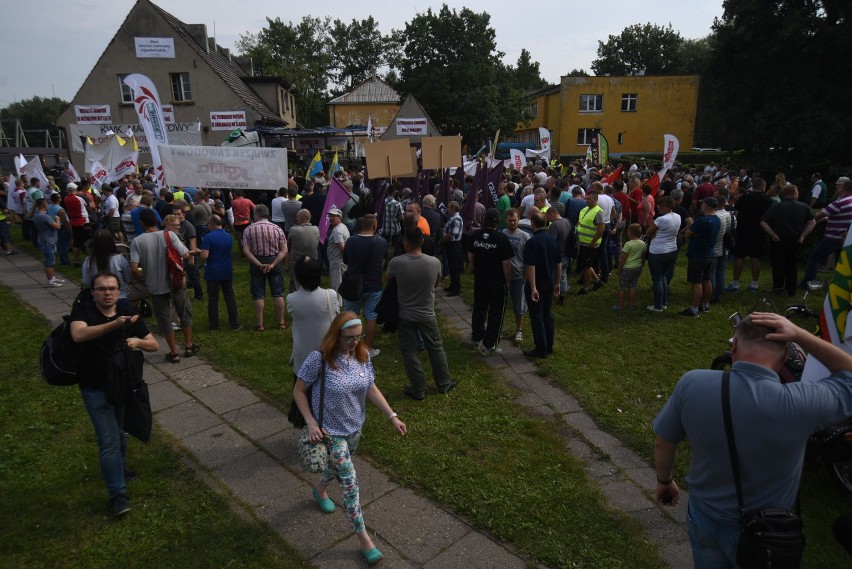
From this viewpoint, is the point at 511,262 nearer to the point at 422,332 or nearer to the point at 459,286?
the point at 422,332

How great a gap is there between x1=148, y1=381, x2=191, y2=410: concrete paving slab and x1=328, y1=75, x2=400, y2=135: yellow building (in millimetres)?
48686

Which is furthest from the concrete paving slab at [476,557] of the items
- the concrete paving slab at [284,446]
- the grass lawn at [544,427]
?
the concrete paving slab at [284,446]

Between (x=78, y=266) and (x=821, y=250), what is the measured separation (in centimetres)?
1483

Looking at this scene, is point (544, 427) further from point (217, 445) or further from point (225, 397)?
point (225, 397)

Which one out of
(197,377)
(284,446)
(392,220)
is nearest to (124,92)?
(392,220)

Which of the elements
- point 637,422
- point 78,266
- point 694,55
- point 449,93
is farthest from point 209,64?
point 694,55

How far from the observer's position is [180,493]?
429 centimetres

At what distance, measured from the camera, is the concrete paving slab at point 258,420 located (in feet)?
17.1

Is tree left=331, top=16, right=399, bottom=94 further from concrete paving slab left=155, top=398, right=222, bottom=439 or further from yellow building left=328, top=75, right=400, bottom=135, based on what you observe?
concrete paving slab left=155, top=398, right=222, bottom=439

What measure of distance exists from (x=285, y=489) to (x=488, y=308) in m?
3.82

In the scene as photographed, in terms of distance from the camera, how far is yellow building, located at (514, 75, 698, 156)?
148 ft

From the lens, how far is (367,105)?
52344 millimetres

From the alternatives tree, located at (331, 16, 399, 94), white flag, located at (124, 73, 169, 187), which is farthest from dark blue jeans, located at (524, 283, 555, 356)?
tree, located at (331, 16, 399, 94)

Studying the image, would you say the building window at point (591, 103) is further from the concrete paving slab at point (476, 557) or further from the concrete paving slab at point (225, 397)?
the concrete paving slab at point (476, 557)
